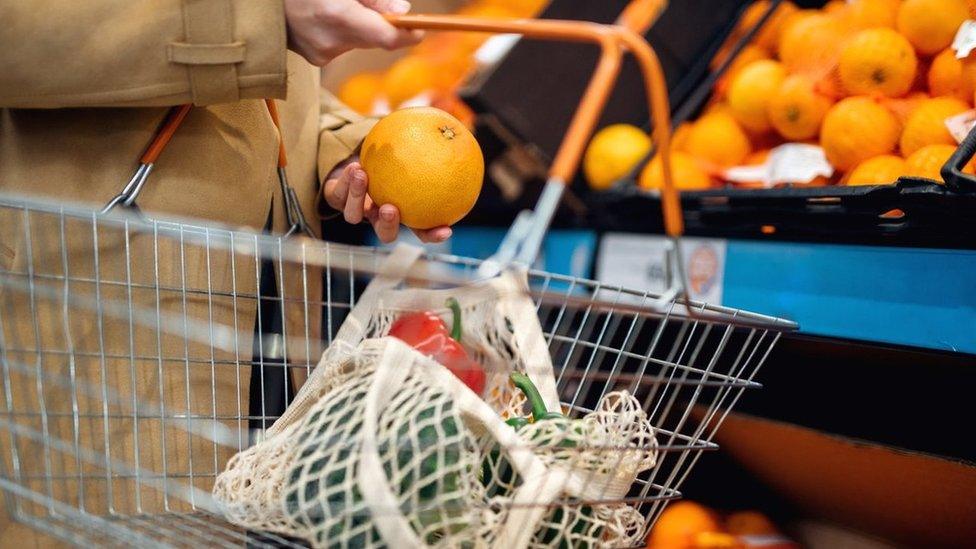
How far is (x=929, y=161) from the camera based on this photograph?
3.74ft

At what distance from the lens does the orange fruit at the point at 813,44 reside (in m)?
1.44

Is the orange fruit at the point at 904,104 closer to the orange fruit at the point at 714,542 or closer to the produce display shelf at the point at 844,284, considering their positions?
the produce display shelf at the point at 844,284

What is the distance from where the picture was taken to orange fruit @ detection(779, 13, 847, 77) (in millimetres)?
1437

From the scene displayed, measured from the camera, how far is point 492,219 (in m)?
1.99

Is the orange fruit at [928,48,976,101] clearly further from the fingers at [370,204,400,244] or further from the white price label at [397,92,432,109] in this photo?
the white price label at [397,92,432,109]

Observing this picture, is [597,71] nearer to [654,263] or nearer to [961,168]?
[961,168]

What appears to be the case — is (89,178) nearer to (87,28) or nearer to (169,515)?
(87,28)

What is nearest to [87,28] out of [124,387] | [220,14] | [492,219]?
[220,14]

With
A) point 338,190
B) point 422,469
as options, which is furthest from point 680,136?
point 422,469

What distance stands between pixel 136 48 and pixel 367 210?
0.31 metres

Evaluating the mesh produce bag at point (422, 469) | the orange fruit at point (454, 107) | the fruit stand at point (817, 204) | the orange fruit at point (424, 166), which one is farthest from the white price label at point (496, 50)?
the mesh produce bag at point (422, 469)

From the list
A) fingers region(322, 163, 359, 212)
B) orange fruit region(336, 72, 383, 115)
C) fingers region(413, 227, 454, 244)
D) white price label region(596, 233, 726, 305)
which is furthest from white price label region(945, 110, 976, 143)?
orange fruit region(336, 72, 383, 115)

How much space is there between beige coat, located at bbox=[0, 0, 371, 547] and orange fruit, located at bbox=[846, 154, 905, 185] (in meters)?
0.77

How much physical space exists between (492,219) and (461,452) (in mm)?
1324
